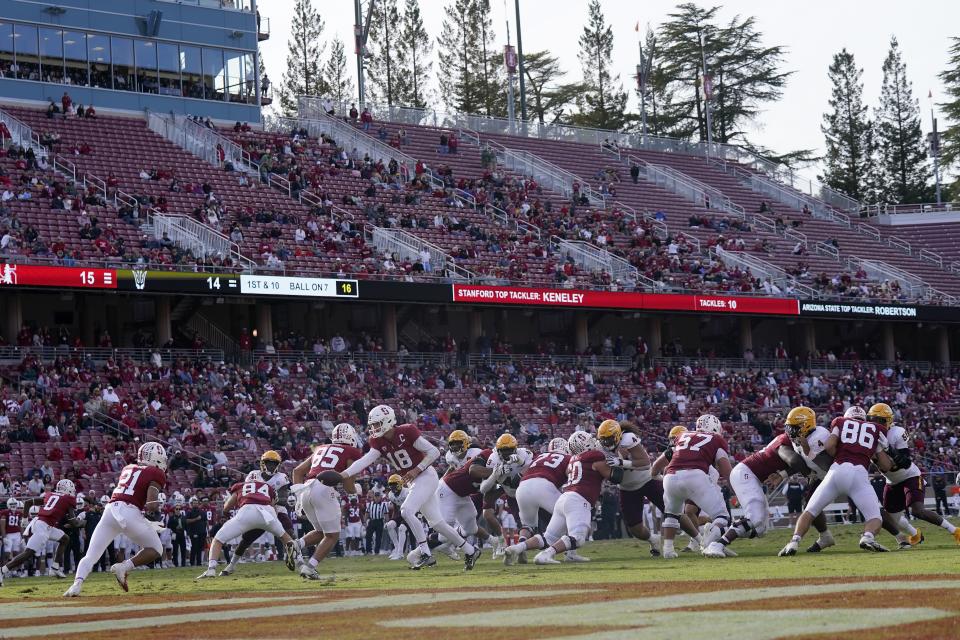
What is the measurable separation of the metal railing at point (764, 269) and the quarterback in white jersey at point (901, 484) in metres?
33.7

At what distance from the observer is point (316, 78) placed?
7856 cm

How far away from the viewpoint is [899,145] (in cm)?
8412

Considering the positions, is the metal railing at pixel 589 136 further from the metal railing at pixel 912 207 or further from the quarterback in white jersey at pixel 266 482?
the quarterback in white jersey at pixel 266 482

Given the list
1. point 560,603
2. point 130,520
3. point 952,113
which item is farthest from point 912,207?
point 560,603

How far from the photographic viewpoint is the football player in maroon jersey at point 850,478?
17.3m

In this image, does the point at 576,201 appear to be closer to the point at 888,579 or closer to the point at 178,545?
the point at 178,545

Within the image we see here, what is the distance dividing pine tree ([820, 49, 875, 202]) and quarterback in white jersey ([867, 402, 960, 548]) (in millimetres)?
66864

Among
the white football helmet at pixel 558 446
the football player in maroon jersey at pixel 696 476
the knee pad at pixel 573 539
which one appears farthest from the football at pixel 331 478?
the white football helmet at pixel 558 446

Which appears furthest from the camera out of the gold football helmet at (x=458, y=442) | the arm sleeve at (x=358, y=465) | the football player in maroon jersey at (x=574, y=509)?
the gold football helmet at (x=458, y=442)

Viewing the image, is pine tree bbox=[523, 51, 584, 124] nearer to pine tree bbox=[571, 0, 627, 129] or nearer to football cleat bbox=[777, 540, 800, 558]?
pine tree bbox=[571, 0, 627, 129]

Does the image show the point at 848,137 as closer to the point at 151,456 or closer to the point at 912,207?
the point at 912,207

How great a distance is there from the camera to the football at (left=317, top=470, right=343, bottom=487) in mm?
18000

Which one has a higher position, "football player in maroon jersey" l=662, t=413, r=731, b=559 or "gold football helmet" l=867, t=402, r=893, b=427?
"gold football helmet" l=867, t=402, r=893, b=427

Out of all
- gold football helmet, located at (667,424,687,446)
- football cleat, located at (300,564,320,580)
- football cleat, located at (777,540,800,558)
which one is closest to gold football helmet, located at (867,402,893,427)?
football cleat, located at (777,540,800,558)
